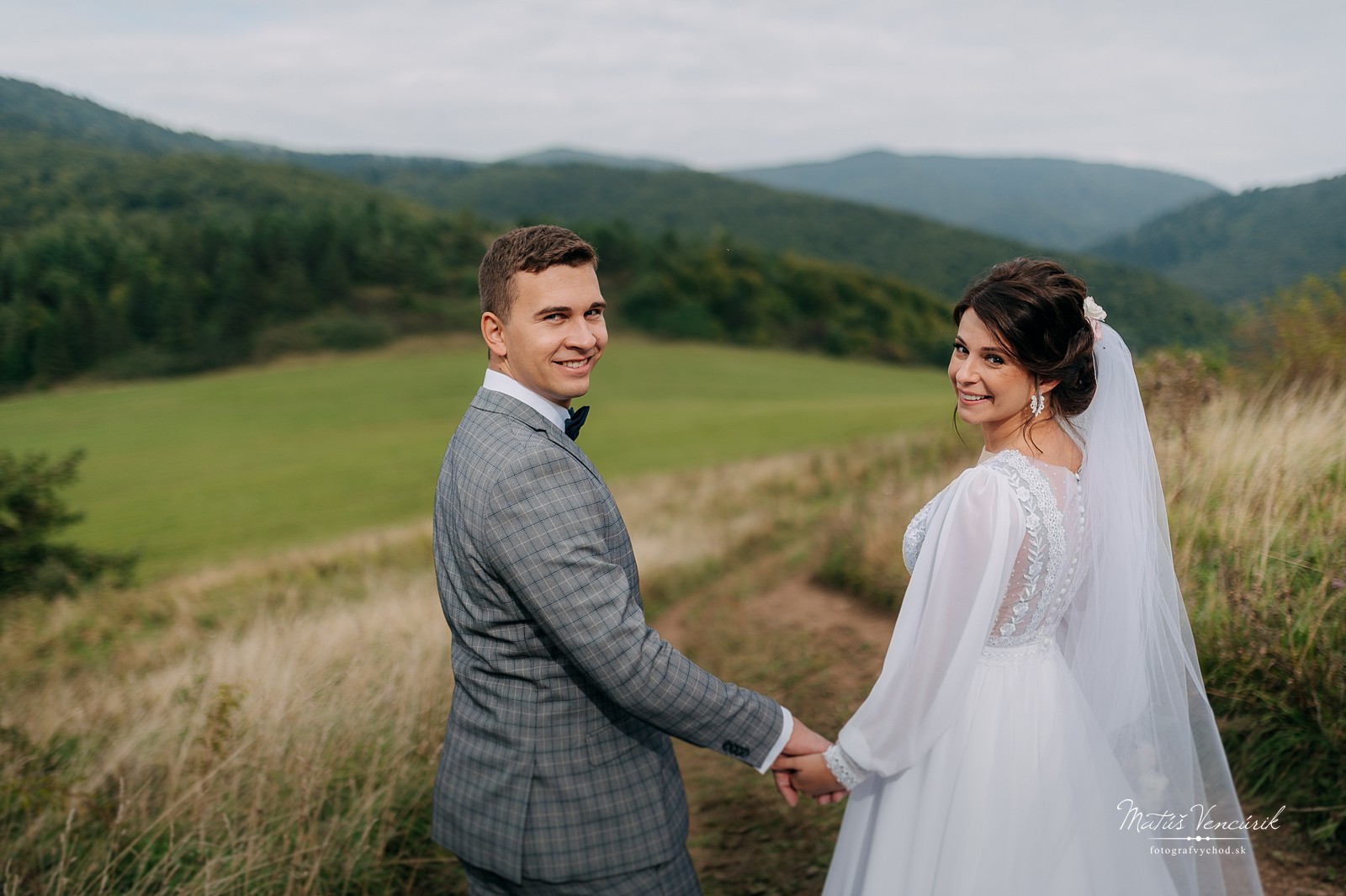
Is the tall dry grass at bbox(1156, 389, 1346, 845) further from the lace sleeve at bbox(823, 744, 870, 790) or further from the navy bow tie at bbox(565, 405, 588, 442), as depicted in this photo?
the navy bow tie at bbox(565, 405, 588, 442)

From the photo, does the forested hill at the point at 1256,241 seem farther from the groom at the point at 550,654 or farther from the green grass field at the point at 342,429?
the green grass field at the point at 342,429

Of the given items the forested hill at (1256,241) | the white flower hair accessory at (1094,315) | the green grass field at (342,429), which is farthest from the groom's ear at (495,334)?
the green grass field at (342,429)

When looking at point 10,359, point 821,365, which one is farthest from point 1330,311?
point 821,365

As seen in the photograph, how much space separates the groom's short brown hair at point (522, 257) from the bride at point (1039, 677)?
1140 millimetres

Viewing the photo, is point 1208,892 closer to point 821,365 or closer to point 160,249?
point 160,249

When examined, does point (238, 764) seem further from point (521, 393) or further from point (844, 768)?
point (844, 768)

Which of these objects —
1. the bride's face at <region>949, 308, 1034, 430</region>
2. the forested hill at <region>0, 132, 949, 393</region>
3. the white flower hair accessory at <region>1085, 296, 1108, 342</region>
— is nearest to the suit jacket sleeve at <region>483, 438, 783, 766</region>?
the bride's face at <region>949, 308, 1034, 430</region>

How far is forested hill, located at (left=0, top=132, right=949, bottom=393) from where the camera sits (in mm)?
13742

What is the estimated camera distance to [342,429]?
116ft

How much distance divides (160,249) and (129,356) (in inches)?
206

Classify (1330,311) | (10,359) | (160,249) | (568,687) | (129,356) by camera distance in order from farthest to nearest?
(129,356) < (160,249) < (10,359) < (1330,311) < (568,687)

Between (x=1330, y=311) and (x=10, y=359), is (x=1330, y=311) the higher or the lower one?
the higher one

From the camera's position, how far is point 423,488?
25453 millimetres

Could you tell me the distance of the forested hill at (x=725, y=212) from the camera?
85062 millimetres
